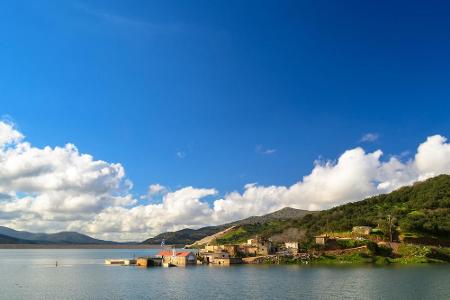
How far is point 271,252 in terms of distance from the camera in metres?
158

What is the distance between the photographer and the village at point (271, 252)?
147625 millimetres

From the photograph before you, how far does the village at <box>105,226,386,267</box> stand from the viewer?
148m

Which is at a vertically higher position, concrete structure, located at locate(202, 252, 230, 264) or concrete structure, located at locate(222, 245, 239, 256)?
concrete structure, located at locate(222, 245, 239, 256)

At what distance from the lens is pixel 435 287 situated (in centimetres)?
7806

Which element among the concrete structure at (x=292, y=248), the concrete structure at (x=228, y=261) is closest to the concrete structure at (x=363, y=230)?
the concrete structure at (x=292, y=248)

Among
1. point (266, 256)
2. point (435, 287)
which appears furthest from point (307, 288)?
point (266, 256)

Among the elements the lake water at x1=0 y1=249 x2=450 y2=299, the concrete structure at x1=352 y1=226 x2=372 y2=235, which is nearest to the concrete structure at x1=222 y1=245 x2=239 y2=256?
the concrete structure at x1=352 y1=226 x2=372 y2=235

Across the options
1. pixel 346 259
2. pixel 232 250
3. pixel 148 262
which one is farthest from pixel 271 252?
pixel 148 262

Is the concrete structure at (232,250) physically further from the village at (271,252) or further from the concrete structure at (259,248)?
the concrete structure at (259,248)

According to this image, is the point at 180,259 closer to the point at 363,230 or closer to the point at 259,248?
the point at 259,248

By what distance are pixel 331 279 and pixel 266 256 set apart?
6056 cm

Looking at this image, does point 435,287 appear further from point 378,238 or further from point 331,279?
point 378,238

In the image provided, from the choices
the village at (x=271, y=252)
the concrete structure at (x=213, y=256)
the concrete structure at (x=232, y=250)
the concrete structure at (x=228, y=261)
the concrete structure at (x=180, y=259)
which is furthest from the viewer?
the concrete structure at (x=232, y=250)

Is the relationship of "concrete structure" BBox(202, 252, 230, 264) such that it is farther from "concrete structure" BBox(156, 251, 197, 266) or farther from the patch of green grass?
the patch of green grass
